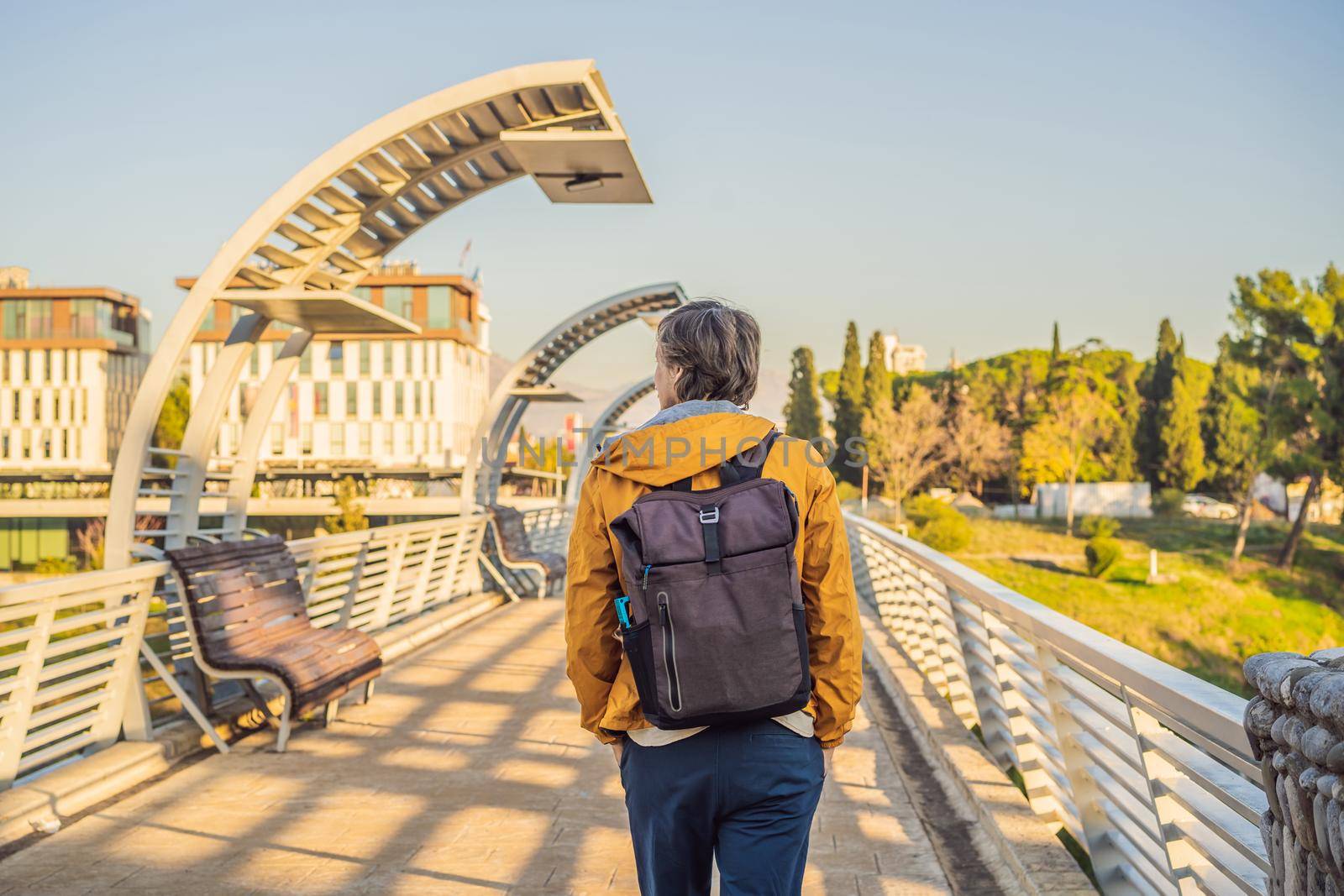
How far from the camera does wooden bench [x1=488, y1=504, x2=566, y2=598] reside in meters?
12.5

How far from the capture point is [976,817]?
456 cm

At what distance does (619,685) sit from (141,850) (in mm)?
2905

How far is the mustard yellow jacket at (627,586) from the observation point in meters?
2.04

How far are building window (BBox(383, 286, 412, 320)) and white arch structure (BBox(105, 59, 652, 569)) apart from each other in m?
80.1

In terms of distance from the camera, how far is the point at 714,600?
6.40 feet

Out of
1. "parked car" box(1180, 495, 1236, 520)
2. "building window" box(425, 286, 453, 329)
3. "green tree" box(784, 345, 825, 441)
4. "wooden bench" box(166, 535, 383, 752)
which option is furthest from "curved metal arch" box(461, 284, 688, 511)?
"building window" box(425, 286, 453, 329)

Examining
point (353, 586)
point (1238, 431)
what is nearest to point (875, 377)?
point (1238, 431)

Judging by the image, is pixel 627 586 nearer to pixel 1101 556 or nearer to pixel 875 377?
pixel 1101 556

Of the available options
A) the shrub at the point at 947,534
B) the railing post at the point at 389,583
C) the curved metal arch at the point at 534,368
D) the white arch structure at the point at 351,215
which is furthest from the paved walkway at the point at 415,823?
the shrub at the point at 947,534

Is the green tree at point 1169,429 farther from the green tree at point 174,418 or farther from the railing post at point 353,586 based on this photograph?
the green tree at point 174,418

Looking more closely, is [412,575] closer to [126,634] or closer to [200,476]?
[200,476]

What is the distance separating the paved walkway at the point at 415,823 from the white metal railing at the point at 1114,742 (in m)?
0.56

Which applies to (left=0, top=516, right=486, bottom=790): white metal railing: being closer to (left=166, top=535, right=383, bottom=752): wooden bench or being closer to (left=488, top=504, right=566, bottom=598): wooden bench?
(left=166, top=535, right=383, bottom=752): wooden bench

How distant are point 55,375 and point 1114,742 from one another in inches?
3989
